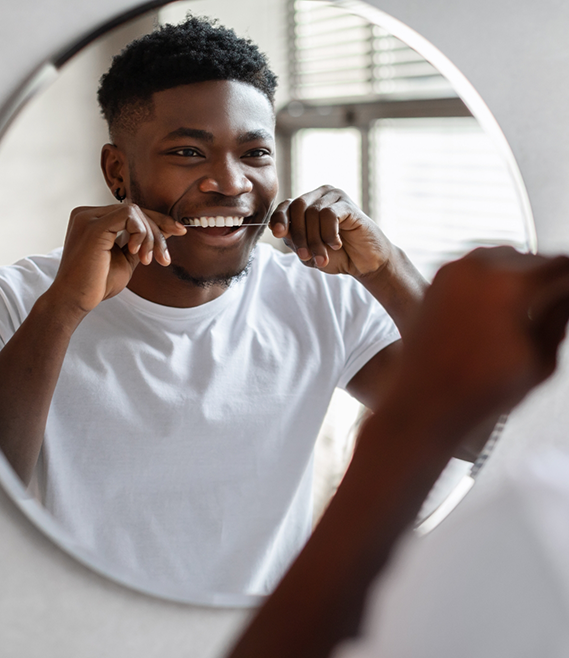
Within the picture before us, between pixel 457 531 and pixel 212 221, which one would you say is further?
pixel 212 221

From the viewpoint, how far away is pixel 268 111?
509mm

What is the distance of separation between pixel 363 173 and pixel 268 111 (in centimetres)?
10

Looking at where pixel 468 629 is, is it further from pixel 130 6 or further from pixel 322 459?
pixel 130 6

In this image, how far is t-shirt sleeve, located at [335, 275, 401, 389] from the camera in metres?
0.56

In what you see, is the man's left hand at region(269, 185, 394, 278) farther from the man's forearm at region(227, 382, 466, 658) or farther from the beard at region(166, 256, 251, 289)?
the man's forearm at region(227, 382, 466, 658)

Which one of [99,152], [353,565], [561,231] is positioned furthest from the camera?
[561,231]

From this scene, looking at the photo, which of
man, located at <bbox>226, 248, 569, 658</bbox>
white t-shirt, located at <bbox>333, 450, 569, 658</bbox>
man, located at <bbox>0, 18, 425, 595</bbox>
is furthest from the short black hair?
white t-shirt, located at <bbox>333, 450, 569, 658</bbox>

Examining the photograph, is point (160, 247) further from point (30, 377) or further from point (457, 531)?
point (457, 531)

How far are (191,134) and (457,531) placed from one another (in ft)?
1.15

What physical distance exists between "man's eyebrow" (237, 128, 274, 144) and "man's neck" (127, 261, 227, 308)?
124 millimetres

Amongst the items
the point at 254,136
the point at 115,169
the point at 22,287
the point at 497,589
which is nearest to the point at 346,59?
the point at 254,136

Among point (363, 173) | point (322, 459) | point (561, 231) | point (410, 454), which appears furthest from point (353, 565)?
point (561, 231)

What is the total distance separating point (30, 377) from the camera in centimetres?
49

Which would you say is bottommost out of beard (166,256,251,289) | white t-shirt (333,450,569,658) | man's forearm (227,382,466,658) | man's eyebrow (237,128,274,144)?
white t-shirt (333,450,569,658)
